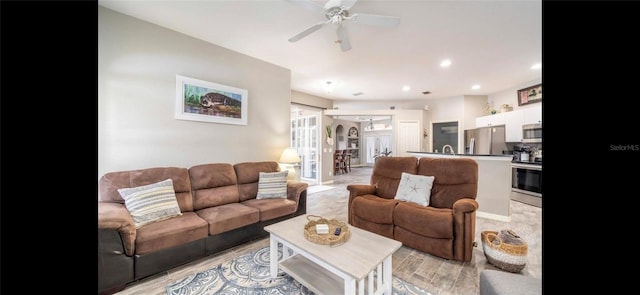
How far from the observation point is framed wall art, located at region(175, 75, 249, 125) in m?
2.86

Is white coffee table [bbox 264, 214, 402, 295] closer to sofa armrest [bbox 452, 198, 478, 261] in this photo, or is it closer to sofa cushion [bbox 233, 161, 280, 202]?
sofa armrest [bbox 452, 198, 478, 261]

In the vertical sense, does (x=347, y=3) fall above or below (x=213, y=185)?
above

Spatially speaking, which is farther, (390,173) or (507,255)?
(390,173)

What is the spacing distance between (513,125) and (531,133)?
1.58 ft

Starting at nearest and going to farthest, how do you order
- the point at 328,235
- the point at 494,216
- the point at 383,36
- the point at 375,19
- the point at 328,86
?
the point at 328,235
the point at 375,19
the point at 383,36
the point at 494,216
the point at 328,86

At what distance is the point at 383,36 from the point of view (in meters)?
2.86

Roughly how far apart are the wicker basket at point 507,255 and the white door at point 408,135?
4.59 metres

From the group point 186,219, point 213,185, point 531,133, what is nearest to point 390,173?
point 213,185

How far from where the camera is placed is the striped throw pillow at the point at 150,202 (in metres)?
2.05

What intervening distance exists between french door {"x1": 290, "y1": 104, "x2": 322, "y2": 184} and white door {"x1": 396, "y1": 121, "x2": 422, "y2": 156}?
2.28m

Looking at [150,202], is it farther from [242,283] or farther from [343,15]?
[343,15]
